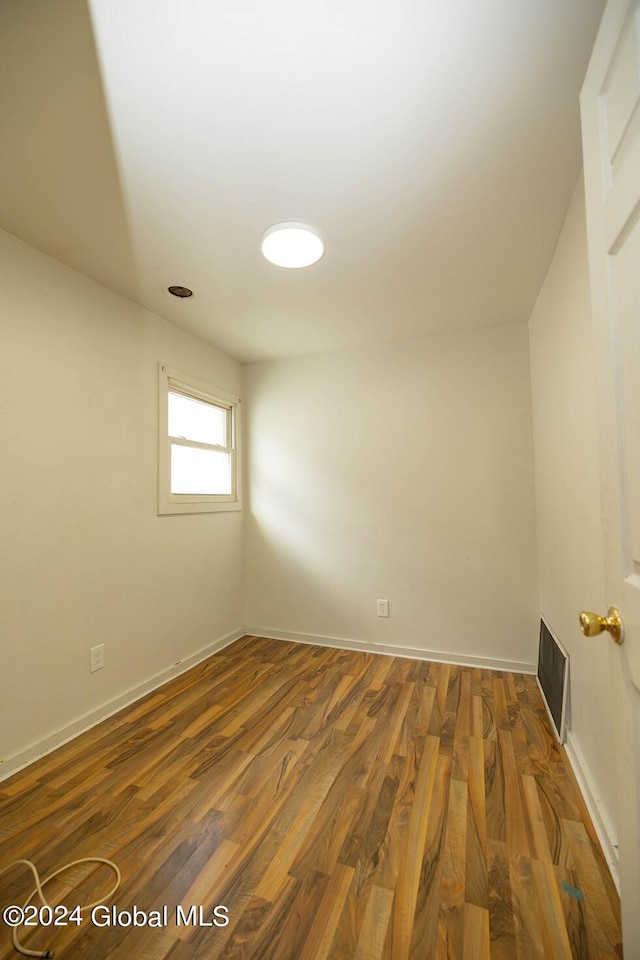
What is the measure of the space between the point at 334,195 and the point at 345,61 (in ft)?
1.61

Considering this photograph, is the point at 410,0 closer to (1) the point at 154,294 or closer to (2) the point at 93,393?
(1) the point at 154,294

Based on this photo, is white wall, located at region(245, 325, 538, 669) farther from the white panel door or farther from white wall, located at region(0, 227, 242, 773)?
the white panel door

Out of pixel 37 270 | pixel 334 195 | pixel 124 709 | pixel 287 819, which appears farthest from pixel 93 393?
pixel 287 819

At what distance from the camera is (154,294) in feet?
7.96

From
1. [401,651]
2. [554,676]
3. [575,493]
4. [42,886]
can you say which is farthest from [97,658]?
[575,493]

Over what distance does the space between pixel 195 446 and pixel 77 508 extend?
1092 millimetres

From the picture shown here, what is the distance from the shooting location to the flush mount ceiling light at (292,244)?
5.97 feet

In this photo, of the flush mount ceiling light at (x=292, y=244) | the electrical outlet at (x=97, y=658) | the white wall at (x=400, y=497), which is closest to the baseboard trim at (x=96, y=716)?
the electrical outlet at (x=97, y=658)

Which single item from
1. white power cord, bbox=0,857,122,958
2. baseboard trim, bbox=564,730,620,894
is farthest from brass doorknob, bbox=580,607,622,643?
white power cord, bbox=0,857,122,958

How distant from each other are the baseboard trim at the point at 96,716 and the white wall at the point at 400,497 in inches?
29.5

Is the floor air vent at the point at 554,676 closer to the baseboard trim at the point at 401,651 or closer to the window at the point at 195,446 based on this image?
the baseboard trim at the point at 401,651

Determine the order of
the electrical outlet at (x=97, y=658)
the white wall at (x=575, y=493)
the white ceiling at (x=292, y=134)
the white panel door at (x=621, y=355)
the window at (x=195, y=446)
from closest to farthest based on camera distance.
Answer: the white panel door at (x=621, y=355), the white ceiling at (x=292, y=134), the white wall at (x=575, y=493), the electrical outlet at (x=97, y=658), the window at (x=195, y=446)

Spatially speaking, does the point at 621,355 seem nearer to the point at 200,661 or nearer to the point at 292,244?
the point at 292,244

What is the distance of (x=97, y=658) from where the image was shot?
2219 millimetres
